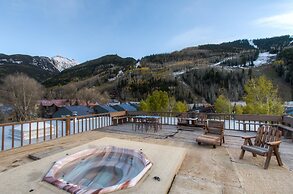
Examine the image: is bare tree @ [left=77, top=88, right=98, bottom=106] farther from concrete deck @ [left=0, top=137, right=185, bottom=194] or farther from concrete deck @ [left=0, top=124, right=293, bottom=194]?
concrete deck @ [left=0, top=137, right=185, bottom=194]

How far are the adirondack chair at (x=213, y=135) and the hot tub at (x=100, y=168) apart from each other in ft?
7.12

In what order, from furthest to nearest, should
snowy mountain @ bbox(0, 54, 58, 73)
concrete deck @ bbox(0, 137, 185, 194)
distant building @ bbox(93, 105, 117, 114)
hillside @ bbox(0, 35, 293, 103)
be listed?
snowy mountain @ bbox(0, 54, 58, 73), hillside @ bbox(0, 35, 293, 103), distant building @ bbox(93, 105, 117, 114), concrete deck @ bbox(0, 137, 185, 194)

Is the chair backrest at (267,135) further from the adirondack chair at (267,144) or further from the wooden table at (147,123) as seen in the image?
the wooden table at (147,123)

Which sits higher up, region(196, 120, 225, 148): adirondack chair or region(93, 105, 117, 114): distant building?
region(196, 120, 225, 148): adirondack chair

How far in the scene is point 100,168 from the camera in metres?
4.04

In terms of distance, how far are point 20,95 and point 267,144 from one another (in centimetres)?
3565

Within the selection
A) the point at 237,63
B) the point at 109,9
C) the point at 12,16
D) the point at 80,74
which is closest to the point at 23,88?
the point at 12,16

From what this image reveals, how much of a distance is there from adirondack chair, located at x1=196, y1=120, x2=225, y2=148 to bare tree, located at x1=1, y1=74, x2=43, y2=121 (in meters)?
32.4

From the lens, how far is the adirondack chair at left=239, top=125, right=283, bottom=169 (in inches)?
149

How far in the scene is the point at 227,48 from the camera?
117500 mm

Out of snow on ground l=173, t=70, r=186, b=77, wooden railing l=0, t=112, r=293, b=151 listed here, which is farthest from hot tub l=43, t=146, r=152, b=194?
snow on ground l=173, t=70, r=186, b=77

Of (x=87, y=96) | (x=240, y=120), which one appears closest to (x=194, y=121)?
(x=240, y=120)

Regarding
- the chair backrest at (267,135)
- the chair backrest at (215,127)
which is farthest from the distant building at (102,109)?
the chair backrest at (267,135)

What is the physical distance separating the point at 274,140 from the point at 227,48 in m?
126
